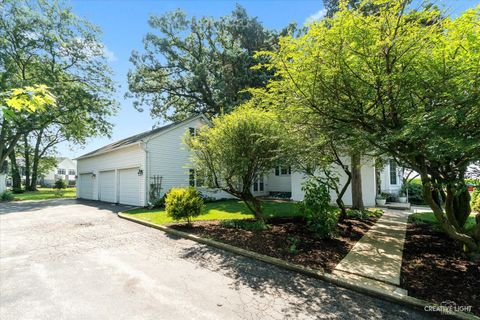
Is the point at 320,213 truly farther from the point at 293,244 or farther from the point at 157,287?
the point at 157,287

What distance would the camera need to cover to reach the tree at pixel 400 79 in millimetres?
3583

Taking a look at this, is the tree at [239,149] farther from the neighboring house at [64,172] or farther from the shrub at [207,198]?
the neighboring house at [64,172]

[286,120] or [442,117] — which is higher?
[286,120]

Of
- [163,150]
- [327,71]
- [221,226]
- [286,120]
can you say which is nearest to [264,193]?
[163,150]

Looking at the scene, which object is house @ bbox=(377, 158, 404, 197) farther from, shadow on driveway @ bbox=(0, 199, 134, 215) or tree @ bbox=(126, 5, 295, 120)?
shadow on driveway @ bbox=(0, 199, 134, 215)

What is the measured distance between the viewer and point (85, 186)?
1952 centimetres

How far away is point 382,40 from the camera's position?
12.3ft

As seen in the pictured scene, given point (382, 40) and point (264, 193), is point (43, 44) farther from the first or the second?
point (382, 40)

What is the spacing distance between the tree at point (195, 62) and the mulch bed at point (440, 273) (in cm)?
1448

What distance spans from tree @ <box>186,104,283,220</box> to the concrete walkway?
10.8 ft

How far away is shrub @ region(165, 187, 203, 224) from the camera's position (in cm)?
790

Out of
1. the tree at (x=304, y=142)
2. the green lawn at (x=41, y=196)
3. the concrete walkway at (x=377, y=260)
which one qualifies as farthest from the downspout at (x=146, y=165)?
the green lawn at (x=41, y=196)

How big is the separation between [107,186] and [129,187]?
131 inches

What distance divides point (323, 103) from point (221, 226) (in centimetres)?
539
